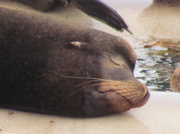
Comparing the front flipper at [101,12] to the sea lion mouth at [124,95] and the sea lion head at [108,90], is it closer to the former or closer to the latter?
the sea lion head at [108,90]

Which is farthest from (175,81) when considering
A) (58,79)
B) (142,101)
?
(58,79)

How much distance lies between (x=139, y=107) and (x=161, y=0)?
320cm

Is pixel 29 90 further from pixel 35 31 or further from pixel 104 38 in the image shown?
pixel 104 38

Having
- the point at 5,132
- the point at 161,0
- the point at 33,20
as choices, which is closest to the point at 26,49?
the point at 33,20

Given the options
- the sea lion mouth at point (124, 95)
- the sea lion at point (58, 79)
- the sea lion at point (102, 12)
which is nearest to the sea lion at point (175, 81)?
the sea lion at point (102, 12)

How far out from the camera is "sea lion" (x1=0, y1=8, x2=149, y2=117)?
3.26 m

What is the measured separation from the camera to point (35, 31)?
3480 mm

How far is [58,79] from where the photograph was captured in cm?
329

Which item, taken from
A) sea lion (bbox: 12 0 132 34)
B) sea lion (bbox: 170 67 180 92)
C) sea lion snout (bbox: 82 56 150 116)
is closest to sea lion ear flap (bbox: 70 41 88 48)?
sea lion snout (bbox: 82 56 150 116)

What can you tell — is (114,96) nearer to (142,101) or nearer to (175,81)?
(142,101)

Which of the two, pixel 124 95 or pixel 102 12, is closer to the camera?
pixel 124 95

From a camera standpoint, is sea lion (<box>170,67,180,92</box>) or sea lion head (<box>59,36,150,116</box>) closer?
sea lion head (<box>59,36,150,116</box>)

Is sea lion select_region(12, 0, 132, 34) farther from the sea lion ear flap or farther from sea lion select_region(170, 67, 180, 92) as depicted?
sea lion select_region(170, 67, 180, 92)

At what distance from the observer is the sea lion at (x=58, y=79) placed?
326 cm
